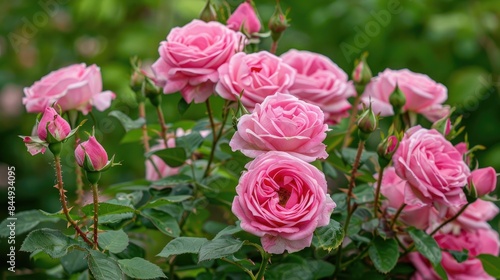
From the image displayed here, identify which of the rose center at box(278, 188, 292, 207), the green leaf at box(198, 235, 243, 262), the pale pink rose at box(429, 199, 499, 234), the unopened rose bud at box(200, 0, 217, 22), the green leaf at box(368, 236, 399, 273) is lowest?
the pale pink rose at box(429, 199, 499, 234)

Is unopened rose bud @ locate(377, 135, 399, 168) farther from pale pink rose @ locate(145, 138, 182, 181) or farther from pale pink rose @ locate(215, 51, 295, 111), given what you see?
pale pink rose @ locate(145, 138, 182, 181)

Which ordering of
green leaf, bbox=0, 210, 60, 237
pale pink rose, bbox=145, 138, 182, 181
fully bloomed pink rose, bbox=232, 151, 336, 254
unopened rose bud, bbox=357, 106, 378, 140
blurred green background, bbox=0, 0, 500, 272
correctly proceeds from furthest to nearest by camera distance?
1. blurred green background, bbox=0, 0, 500, 272
2. pale pink rose, bbox=145, 138, 182, 181
3. green leaf, bbox=0, 210, 60, 237
4. unopened rose bud, bbox=357, 106, 378, 140
5. fully bloomed pink rose, bbox=232, 151, 336, 254

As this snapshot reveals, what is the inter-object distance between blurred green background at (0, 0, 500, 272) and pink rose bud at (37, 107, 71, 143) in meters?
1.19

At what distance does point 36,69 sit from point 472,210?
214 cm

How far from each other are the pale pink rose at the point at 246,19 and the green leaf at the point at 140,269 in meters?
0.35

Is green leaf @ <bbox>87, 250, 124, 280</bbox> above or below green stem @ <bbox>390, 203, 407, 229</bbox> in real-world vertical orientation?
above

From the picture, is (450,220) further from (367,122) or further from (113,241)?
(113,241)

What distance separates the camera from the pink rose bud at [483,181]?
83 cm

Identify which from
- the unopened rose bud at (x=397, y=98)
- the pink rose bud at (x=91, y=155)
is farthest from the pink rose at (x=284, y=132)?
the unopened rose bud at (x=397, y=98)

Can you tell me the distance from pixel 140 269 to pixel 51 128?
16 cm

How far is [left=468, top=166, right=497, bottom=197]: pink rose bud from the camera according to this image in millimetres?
827

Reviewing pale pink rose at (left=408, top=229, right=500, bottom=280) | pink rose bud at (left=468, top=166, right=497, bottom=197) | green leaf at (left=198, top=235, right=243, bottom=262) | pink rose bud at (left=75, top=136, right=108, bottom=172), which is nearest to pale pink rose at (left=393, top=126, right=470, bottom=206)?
pink rose bud at (left=468, top=166, right=497, bottom=197)

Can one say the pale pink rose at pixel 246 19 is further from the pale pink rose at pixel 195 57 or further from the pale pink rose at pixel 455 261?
the pale pink rose at pixel 455 261

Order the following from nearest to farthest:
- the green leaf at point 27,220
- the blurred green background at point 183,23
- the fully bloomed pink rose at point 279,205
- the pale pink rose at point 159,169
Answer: the fully bloomed pink rose at point 279,205 → the green leaf at point 27,220 → the pale pink rose at point 159,169 → the blurred green background at point 183,23
